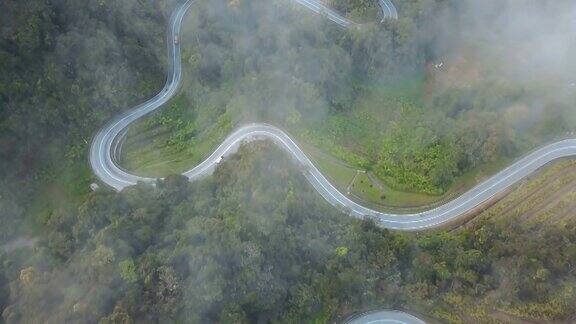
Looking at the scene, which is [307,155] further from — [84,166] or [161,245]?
[84,166]

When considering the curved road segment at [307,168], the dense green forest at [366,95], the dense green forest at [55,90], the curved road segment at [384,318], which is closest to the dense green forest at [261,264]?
the curved road segment at [384,318]

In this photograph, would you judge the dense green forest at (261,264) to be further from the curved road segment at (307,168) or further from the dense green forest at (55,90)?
the dense green forest at (55,90)

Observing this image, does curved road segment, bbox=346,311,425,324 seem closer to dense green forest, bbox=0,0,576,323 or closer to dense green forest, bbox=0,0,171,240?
dense green forest, bbox=0,0,576,323

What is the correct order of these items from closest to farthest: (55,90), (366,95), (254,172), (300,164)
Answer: (254,172) → (300,164) → (55,90) → (366,95)

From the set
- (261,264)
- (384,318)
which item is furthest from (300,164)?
(384,318)

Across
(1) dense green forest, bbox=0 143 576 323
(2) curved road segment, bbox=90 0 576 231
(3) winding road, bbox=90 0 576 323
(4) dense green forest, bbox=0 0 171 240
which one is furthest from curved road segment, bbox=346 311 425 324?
(4) dense green forest, bbox=0 0 171 240

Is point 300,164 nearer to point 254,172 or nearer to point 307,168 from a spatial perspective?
point 307,168
